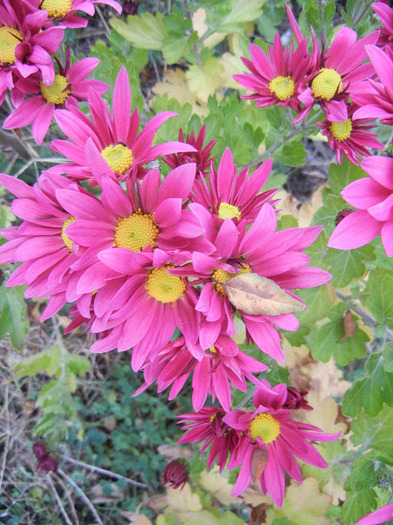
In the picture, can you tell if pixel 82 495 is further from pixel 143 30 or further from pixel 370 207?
pixel 143 30

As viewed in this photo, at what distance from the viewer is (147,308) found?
0.91m

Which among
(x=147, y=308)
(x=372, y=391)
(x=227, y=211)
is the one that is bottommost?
(x=372, y=391)

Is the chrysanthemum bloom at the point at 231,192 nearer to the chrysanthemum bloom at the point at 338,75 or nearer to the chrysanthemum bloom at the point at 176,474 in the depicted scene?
the chrysanthemum bloom at the point at 338,75

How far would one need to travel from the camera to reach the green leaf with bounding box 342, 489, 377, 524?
4.54 feet

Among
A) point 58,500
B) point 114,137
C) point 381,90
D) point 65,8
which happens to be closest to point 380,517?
point 381,90

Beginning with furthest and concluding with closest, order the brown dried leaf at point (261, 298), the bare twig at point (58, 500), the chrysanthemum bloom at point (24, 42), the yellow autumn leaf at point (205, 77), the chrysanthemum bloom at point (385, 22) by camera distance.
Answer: the bare twig at point (58, 500) → the yellow autumn leaf at point (205, 77) → the chrysanthemum bloom at point (385, 22) → the chrysanthemum bloom at point (24, 42) → the brown dried leaf at point (261, 298)

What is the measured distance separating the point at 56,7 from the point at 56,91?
0.20 meters

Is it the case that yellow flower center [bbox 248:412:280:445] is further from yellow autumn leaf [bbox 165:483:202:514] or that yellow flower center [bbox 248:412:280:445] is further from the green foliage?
the green foliage

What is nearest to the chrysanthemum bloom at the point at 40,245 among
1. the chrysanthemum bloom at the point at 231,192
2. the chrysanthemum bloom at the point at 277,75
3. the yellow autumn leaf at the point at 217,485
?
the chrysanthemum bloom at the point at 231,192

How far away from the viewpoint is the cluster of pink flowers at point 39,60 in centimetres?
100

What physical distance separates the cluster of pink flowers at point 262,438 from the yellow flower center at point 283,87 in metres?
0.83

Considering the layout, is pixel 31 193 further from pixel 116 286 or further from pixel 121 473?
pixel 121 473

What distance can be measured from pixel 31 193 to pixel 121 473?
1.89 metres

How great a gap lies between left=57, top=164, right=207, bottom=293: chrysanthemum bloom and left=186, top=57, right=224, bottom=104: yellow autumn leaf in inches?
53.1
